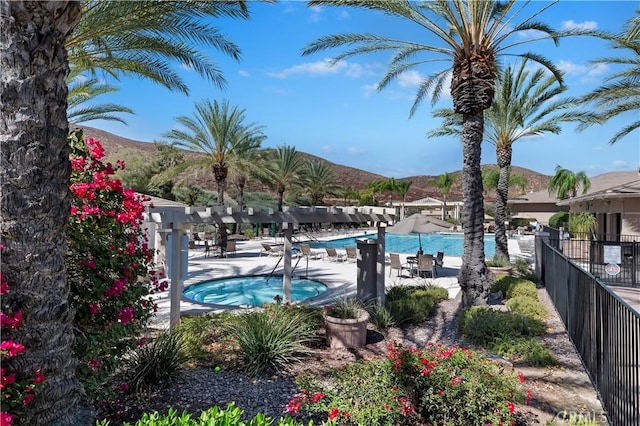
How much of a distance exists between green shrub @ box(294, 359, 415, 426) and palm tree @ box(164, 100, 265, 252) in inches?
750

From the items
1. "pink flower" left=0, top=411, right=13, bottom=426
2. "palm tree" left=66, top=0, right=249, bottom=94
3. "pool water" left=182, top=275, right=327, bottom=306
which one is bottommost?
"pool water" left=182, top=275, right=327, bottom=306

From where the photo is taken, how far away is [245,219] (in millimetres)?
8523

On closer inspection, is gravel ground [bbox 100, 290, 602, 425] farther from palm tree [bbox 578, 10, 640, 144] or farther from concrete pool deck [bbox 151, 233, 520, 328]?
palm tree [bbox 578, 10, 640, 144]

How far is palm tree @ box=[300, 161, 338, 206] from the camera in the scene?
43.2 m

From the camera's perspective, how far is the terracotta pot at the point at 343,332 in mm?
7006

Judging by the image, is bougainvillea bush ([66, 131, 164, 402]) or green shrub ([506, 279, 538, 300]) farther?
green shrub ([506, 279, 538, 300])

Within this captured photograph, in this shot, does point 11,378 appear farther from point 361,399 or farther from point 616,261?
point 616,261

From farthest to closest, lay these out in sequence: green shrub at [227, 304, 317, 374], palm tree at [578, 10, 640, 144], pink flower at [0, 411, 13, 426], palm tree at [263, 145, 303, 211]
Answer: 1. palm tree at [263, 145, 303, 211]
2. palm tree at [578, 10, 640, 144]
3. green shrub at [227, 304, 317, 374]
4. pink flower at [0, 411, 13, 426]

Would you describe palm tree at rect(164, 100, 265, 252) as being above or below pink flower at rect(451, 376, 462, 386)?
above

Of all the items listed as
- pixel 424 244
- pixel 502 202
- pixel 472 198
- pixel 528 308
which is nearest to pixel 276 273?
pixel 472 198

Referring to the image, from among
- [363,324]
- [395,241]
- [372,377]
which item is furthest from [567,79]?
[395,241]

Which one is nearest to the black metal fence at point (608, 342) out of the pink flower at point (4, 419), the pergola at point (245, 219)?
the pergola at point (245, 219)

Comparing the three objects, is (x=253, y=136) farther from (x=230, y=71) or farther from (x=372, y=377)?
(x=372, y=377)

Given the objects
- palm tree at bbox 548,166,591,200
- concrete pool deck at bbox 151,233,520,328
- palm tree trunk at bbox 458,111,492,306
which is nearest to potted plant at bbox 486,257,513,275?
concrete pool deck at bbox 151,233,520,328
